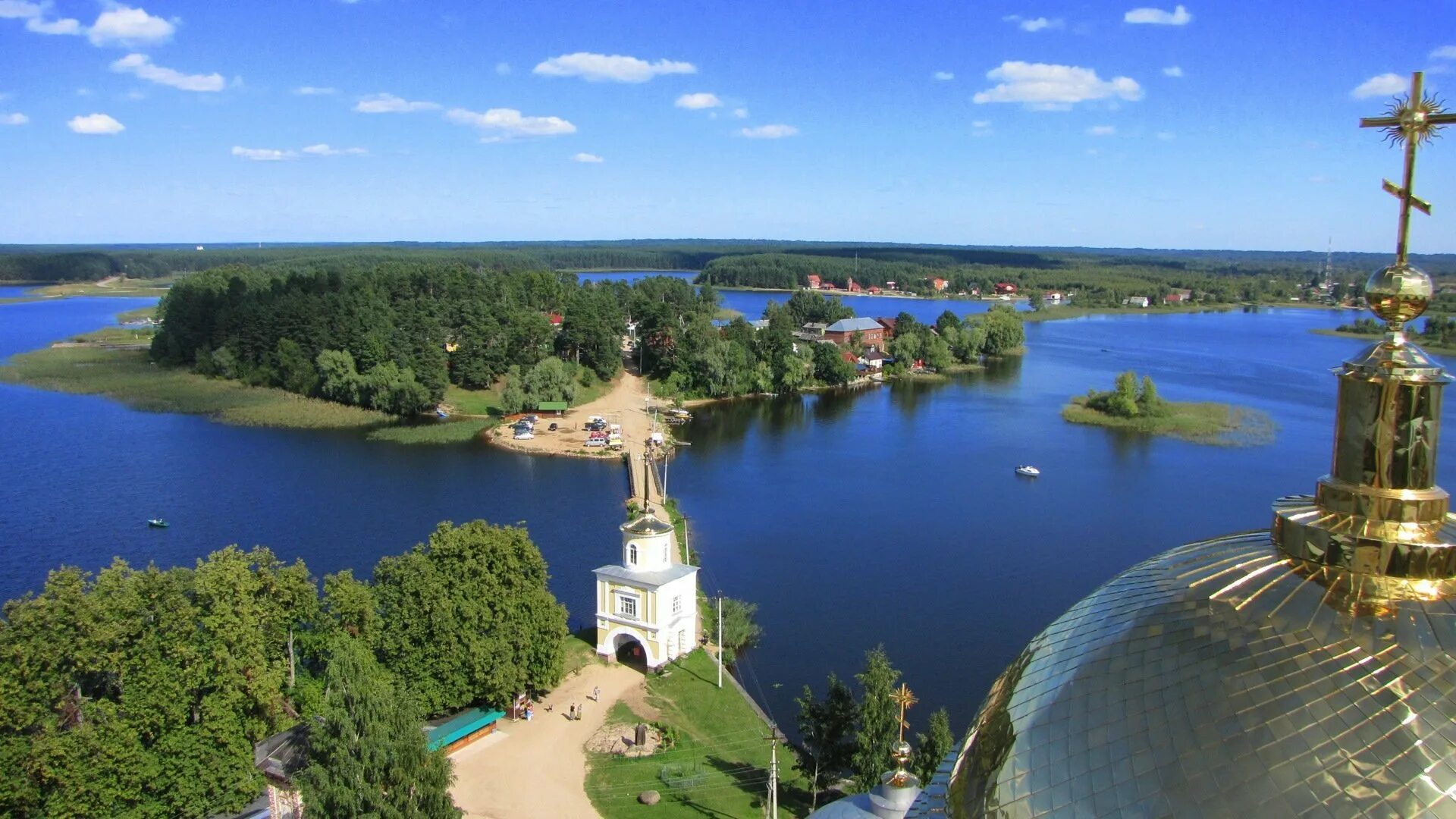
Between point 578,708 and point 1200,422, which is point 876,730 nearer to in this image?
point 578,708

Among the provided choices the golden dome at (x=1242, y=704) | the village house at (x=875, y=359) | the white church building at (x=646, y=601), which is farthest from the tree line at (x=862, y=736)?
the village house at (x=875, y=359)

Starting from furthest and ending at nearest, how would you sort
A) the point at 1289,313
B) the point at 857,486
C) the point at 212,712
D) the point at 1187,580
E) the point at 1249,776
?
the point at 1289,313, the point at 857,486, the point at 212,712, the point at 1187,580, the point at 1249,776

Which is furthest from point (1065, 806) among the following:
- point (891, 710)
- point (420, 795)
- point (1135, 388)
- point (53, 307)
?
point (53, 307)

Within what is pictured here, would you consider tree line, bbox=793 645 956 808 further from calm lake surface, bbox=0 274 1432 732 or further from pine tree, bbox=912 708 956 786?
calm lake surface, bbox=0 274 1432 732

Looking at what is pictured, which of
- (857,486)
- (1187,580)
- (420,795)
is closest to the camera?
(1187,580)

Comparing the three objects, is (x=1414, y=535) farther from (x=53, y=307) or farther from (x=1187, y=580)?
(x=53, y=307)
